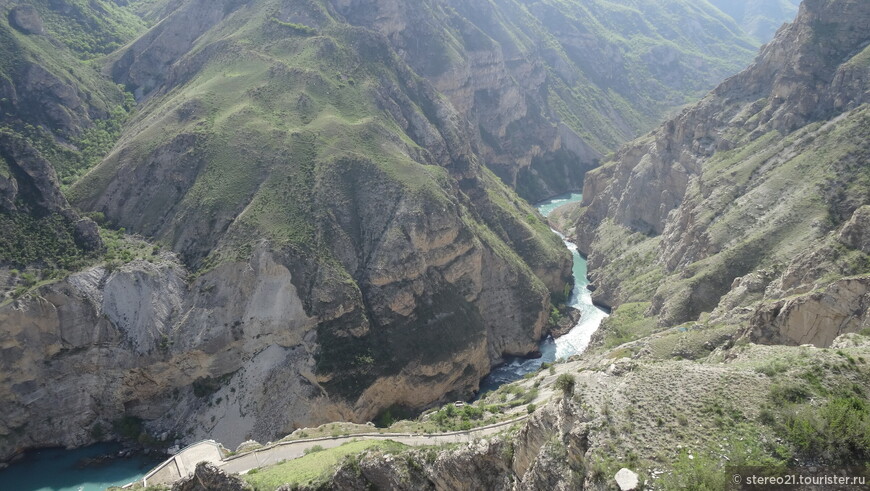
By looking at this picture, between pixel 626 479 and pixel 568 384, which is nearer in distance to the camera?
pixel 626 479

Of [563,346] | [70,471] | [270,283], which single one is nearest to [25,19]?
[270,283]

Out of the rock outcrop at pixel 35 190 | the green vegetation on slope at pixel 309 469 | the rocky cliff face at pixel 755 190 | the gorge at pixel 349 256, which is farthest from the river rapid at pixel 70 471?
the rocky cliff face at pixel 755 190

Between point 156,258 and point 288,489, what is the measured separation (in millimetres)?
64303

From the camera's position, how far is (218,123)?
380 feet

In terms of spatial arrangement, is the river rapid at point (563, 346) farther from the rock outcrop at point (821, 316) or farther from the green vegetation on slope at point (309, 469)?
the rock outcrop at point (821, 316)

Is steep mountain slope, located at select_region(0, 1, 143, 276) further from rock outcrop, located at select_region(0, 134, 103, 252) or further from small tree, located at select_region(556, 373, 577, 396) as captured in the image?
small tree, located at select_region(556, 373, 577, 396)

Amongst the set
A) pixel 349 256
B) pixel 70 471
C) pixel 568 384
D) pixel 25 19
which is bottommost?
pixel 70 471

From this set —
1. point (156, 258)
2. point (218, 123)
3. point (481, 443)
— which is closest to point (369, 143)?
point (218, 123)

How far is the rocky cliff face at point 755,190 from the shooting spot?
8312 cm

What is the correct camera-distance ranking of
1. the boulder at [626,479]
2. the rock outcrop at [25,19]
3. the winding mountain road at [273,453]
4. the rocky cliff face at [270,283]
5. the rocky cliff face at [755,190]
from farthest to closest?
1. the rock outcrop at [25,19]
2. the rocky cliff face at [270,283]
3. the rocky cliff face at [755,190]
4. the winding mountain road at [273,453]
5. the boulder at [626,479]

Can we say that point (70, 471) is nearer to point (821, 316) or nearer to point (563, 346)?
point (563, 346)

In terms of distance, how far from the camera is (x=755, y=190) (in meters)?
104

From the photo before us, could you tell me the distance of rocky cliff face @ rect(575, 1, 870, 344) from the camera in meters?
83.1

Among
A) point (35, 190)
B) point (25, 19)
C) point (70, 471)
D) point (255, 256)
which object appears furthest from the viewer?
point (25, 19)
